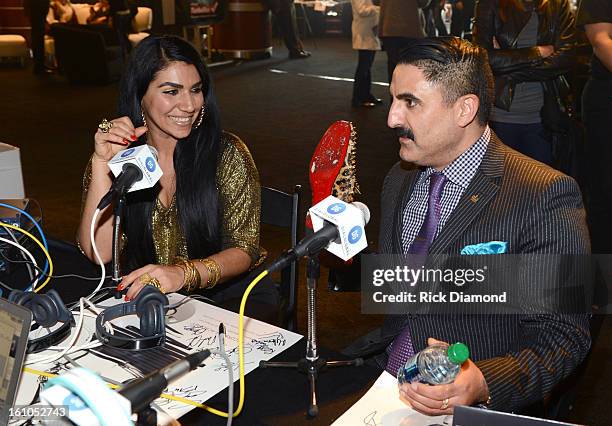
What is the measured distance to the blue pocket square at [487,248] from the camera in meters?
1.75

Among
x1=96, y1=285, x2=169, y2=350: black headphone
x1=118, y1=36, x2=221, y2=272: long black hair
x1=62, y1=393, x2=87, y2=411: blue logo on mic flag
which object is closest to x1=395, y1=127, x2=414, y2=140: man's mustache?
x1=96, y1=285, x2=169, y2=350: black headphone

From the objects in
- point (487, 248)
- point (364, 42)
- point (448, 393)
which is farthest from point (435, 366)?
point (364, 42)

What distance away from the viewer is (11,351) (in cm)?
134

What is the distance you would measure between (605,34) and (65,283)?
2.38m

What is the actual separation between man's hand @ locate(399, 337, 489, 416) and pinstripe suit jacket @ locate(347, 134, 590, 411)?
0.17 feet

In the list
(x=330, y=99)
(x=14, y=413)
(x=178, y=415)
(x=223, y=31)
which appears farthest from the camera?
(x=223, y=31)

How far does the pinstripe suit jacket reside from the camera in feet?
5.32

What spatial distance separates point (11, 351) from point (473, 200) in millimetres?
1034

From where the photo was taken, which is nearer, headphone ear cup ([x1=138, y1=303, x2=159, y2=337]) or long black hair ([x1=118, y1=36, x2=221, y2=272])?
headphone ear cup ([x1=138, y1=303, x2=159, y2=337])

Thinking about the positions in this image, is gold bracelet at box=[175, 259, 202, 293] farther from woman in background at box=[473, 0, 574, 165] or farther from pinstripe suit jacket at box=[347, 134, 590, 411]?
woman in background at box=[473, 0, 574, 165]

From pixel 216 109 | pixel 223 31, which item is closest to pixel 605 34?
pixel 216 109

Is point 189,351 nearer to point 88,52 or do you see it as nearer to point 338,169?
point 338,169

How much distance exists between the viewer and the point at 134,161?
1844mm

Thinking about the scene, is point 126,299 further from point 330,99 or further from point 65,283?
point 330,99
